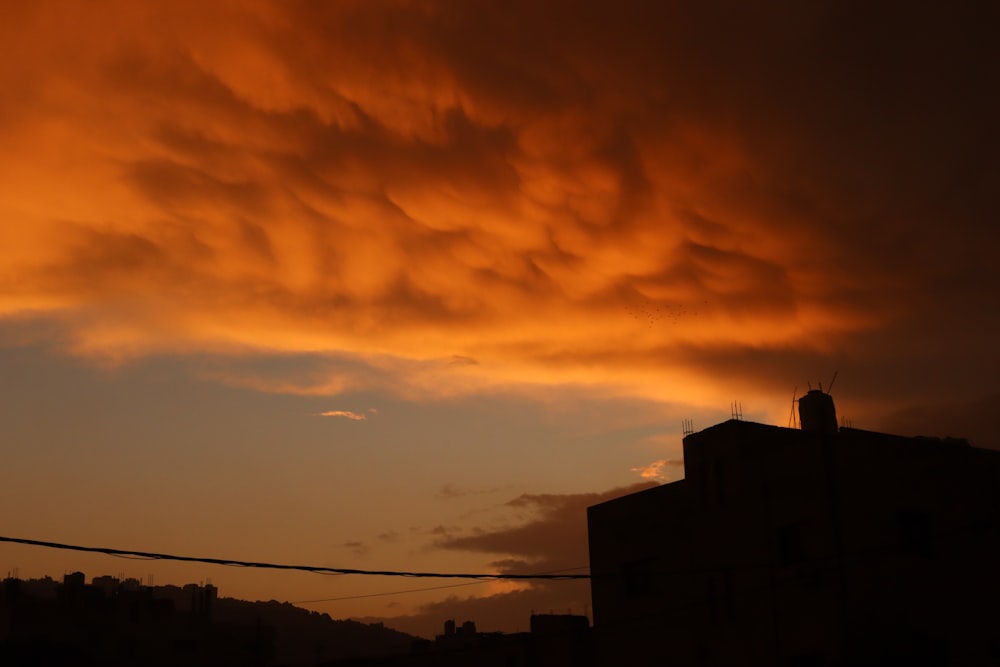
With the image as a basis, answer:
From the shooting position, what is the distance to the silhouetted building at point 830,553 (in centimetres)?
3575

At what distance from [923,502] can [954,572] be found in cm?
281

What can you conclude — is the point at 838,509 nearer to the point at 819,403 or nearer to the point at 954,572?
the point at 954,572

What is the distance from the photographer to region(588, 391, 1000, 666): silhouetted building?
3575 cm

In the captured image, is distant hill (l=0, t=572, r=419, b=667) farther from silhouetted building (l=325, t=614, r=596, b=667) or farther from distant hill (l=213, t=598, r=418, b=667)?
distant hill (l=213, t=598, r=418, b=667)

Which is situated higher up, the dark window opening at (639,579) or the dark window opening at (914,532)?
the dark window opening at (914,532)

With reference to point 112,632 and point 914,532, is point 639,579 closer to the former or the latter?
point 914,532

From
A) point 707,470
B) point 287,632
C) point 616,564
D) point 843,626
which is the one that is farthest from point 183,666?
point 287,632

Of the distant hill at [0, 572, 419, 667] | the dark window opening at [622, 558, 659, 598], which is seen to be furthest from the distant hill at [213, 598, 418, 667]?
the dark window opening at [622, 558, 659, 598]

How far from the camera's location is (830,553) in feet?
119

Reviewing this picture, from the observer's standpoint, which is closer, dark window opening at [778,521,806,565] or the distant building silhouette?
dark window opening at [778,521,806,565]

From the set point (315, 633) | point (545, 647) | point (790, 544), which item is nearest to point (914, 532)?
point (790, 544)

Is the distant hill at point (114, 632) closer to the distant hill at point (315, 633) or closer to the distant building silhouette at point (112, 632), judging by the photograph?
the distant building silhouette at point (112, 632)

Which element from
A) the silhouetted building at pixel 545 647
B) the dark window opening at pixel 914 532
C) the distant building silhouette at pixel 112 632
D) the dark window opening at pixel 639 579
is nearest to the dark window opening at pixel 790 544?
the dark window opening at pixel 914 532

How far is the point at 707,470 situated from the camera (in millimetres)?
42000
